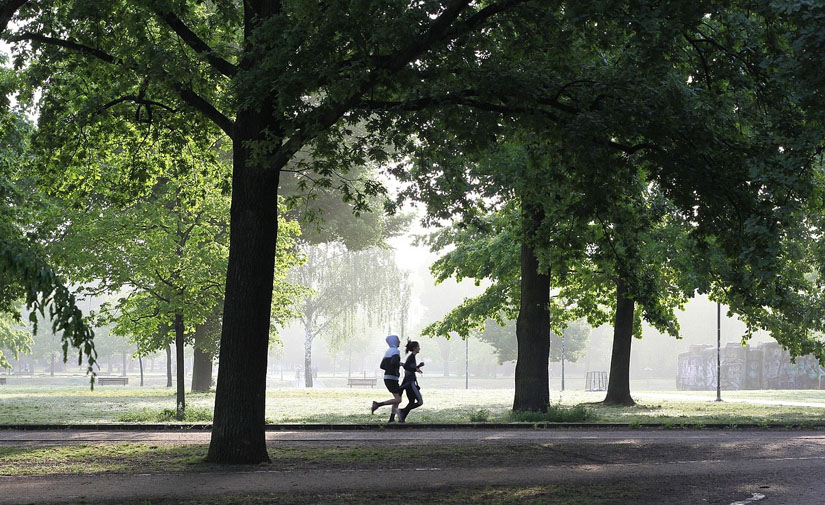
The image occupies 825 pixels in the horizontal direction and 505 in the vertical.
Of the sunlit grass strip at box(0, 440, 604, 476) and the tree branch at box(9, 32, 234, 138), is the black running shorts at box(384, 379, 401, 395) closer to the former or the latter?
the sunlit grass strip at box(0, 440, 604, 476)

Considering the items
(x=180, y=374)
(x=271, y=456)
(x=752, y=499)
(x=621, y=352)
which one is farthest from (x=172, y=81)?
(x=621, y=352)

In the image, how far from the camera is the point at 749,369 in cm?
7206

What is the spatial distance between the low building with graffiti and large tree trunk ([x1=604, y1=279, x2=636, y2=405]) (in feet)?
133

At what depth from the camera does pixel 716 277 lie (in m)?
22.7

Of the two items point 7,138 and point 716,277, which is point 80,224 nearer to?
point 7,138

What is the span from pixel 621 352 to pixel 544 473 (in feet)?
58.3

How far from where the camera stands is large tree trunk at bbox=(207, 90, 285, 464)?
1089 centimetres

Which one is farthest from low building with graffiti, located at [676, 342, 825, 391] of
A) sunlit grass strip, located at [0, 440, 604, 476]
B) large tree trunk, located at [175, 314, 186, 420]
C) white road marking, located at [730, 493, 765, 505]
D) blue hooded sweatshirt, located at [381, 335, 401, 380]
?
white road marking, located at [730, 493, 765, 505]

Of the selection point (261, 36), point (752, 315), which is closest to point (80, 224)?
point (261, 36)

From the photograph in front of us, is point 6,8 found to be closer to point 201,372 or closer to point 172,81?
point 172,81

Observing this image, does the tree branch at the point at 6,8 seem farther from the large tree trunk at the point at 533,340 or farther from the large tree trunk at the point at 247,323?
the large tree trunk at the point at 533,340

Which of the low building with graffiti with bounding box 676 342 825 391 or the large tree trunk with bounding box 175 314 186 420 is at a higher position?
the large tree trunk with bounding box 175 314 186 420

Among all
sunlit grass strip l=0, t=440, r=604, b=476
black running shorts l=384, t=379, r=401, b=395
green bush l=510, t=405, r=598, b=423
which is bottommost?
green bush l=510, t=405, r=598, b=423

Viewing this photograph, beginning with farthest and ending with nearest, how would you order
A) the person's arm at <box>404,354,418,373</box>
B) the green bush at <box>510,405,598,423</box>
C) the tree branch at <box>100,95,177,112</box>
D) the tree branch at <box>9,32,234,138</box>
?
the green bush at <box>510,405,598,423</box>, the person's arm at <box>404,354,418,373</box>, the tree branch at <box>100,95,177,112</box>, the tree branch at <box>9,32,234,138</box>
